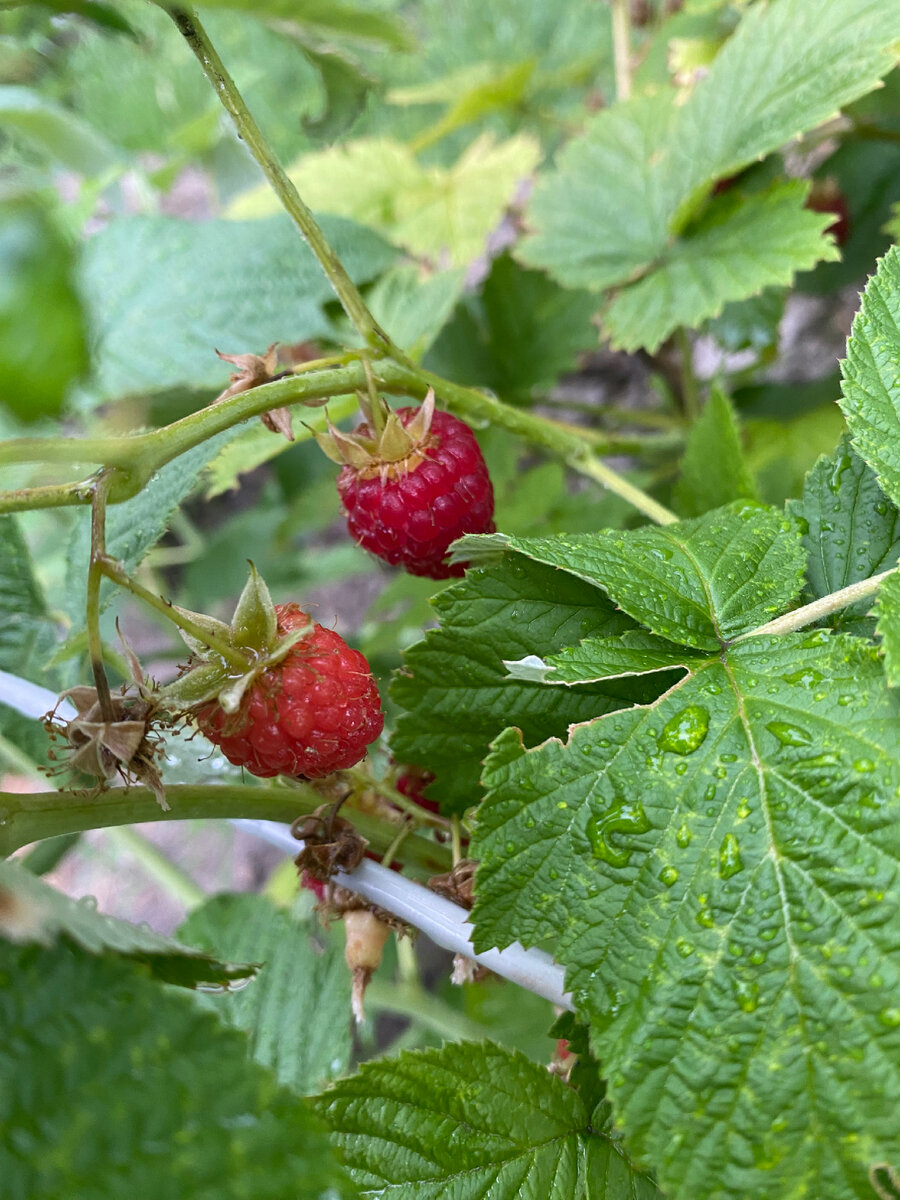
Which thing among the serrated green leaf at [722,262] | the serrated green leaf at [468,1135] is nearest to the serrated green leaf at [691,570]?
the serrated green leaf at [468,1135]

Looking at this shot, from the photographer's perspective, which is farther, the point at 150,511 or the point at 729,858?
the point at 150,511

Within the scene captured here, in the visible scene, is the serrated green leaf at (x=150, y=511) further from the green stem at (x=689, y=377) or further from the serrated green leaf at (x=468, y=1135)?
the green stem at (x=689, y=377)

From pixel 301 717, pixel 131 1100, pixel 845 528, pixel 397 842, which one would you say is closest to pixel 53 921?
pixel 131 1100

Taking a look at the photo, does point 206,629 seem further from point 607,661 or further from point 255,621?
point 607,661

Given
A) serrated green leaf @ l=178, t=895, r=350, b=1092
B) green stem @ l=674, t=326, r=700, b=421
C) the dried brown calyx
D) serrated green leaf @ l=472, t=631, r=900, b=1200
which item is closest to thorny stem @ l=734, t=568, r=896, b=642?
serrated green leaf @ l=472, t=631, r=900, b=1200

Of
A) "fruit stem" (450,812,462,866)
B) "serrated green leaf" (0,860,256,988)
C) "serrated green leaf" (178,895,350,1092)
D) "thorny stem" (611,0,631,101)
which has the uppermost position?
"thorny stem" (611,0,631,101)

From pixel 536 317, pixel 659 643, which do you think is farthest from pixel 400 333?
pixel 659 643

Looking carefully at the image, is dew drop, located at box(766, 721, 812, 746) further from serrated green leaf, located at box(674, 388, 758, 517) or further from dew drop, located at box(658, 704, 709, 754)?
serrated green leaf, located at box(674, 388, 758, 517)
